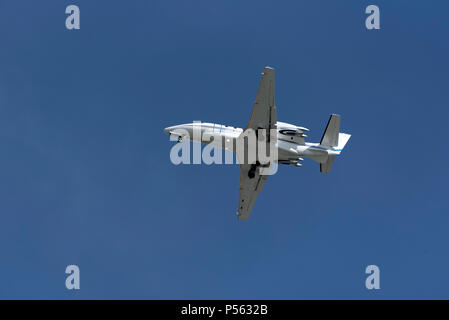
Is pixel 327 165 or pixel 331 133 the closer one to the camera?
pixel 331 133

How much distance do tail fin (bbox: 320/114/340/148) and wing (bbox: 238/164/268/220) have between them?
921 cm

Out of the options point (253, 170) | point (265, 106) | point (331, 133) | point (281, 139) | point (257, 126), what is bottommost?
point (253, 170)

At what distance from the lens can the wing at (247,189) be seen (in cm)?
6344

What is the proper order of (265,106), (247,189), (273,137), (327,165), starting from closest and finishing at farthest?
(265,106), (273,137), (327,165), (247,189)

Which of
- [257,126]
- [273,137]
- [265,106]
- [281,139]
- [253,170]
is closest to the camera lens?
[265,106]

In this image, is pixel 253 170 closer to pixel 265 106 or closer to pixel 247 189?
pixel 247 189

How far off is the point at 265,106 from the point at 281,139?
18.8 feet

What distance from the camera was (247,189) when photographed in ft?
212

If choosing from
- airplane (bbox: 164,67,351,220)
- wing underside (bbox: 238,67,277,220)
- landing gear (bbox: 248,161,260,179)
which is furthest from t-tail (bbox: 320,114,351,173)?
landing gear (bbox: 248,161,260,179)

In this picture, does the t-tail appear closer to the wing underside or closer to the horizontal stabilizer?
the horizontal stabilizer

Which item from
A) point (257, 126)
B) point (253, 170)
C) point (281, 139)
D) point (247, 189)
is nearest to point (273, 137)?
point (281, 139)

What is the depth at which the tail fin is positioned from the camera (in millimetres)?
59000

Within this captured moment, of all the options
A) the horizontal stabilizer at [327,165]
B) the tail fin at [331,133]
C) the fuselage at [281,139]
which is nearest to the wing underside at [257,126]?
the fuselage at [281,139]

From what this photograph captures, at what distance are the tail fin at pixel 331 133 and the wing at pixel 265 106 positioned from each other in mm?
7368
